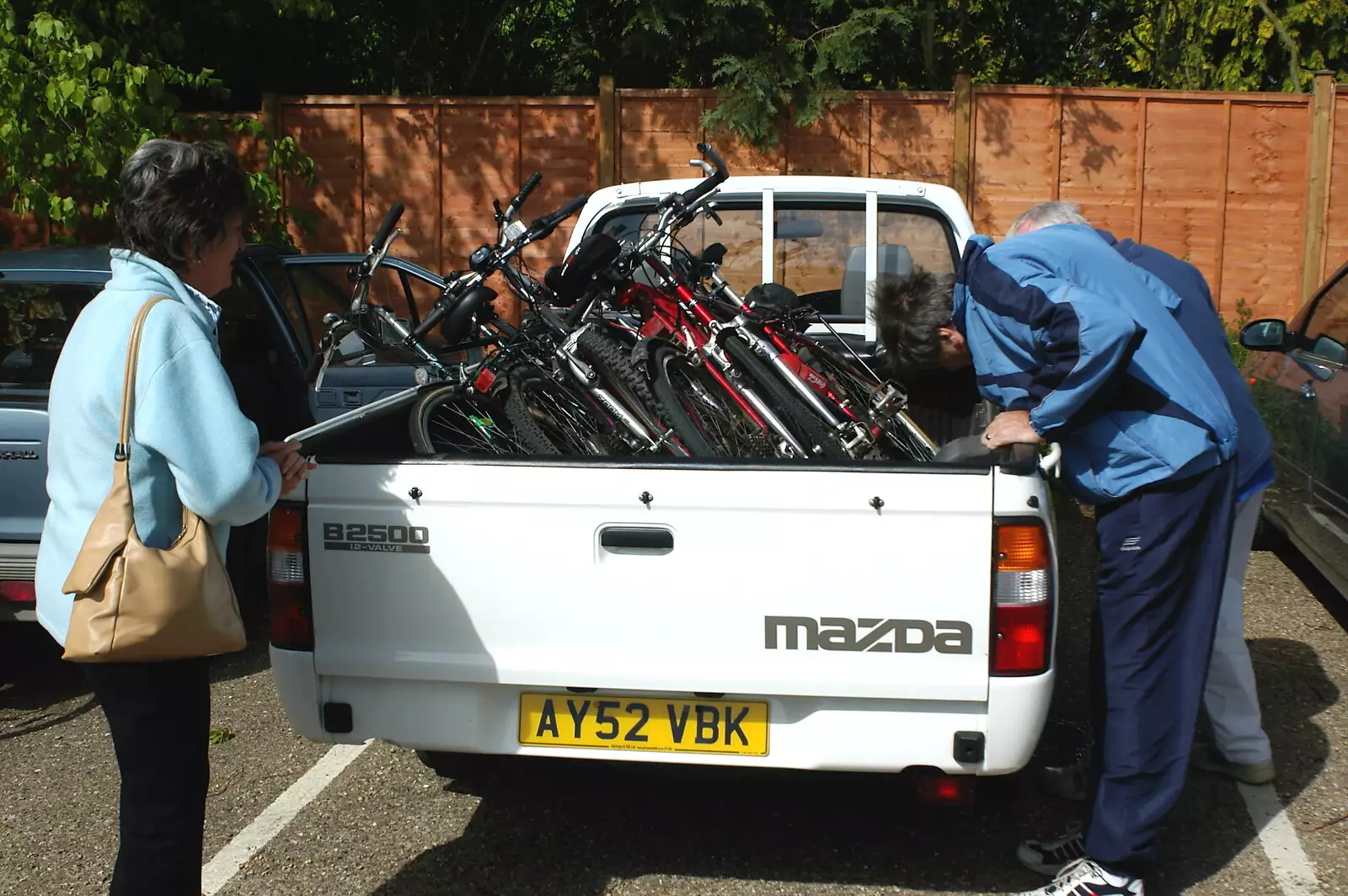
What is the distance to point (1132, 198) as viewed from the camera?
1232 centimetres

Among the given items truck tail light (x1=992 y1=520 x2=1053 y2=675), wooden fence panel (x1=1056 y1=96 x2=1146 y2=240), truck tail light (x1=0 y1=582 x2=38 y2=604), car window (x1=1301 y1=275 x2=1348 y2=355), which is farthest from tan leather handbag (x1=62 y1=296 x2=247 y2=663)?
wooden fence panel (x1=1056 y1=96 x2=1146 y2=240)

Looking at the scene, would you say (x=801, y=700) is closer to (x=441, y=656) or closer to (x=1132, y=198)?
(x=441, y=656)

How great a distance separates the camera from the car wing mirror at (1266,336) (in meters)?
6.11

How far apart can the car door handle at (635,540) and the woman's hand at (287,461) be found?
0.76 metres

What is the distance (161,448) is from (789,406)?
2527 mm

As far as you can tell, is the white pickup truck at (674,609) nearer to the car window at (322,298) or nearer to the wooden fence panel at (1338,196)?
the car window at (322,298)

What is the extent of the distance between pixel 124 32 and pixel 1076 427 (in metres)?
9.44

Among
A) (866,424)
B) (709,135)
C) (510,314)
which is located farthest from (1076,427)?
(709,135)

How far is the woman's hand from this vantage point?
286cm

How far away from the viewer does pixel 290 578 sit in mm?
3469

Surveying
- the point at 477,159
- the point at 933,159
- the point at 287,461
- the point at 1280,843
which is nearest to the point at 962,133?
the point at 933,159

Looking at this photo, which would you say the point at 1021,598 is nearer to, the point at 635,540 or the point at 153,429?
the point at 635,540

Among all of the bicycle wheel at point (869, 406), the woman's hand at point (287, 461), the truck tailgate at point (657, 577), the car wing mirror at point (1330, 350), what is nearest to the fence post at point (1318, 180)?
the car wing mirror at point (1330, 350)

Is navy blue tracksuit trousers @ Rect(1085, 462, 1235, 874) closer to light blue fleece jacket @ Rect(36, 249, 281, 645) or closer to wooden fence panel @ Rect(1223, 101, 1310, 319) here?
light blue fleece jacket @ Rect(36, 249, 281, 645)
